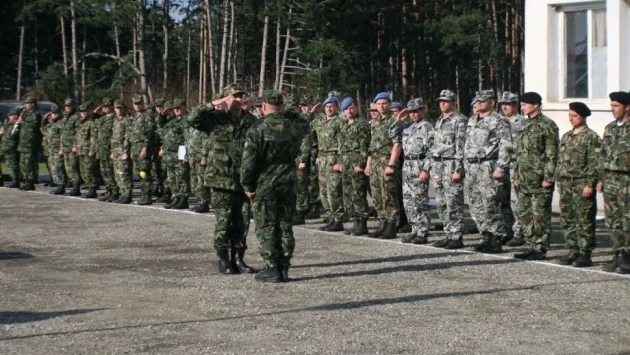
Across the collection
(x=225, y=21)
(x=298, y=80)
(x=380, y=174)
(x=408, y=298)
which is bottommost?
(x=408, y=298)

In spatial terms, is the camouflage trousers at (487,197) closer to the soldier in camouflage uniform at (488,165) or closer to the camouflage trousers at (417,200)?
the soldier in camouflage uniform at (488,165)

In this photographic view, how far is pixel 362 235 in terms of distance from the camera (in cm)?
1571

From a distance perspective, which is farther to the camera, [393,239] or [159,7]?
[159,7]

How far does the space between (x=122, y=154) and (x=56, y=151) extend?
11.3 feet

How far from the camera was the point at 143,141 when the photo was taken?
2062 cm

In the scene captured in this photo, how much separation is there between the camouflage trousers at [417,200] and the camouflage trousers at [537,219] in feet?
5.95

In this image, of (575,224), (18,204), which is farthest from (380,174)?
(18,204)

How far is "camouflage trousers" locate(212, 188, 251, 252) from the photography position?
39.0ft

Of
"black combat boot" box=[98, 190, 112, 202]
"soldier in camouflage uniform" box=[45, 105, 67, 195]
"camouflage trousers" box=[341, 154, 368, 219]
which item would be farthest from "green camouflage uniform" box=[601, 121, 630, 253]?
"soldier in camouflage uniform" box=[45, 105, 67, 195]

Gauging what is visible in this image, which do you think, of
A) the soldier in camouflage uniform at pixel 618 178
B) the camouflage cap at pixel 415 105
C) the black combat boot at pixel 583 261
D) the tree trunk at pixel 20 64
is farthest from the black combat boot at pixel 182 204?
the tree trunk at pixel 20 64

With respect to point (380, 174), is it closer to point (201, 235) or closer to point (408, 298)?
point (201, 235)

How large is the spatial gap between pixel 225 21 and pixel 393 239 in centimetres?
3726

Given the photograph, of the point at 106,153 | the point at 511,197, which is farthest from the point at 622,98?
the point at 106,153

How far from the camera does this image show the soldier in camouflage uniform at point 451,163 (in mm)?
13977
